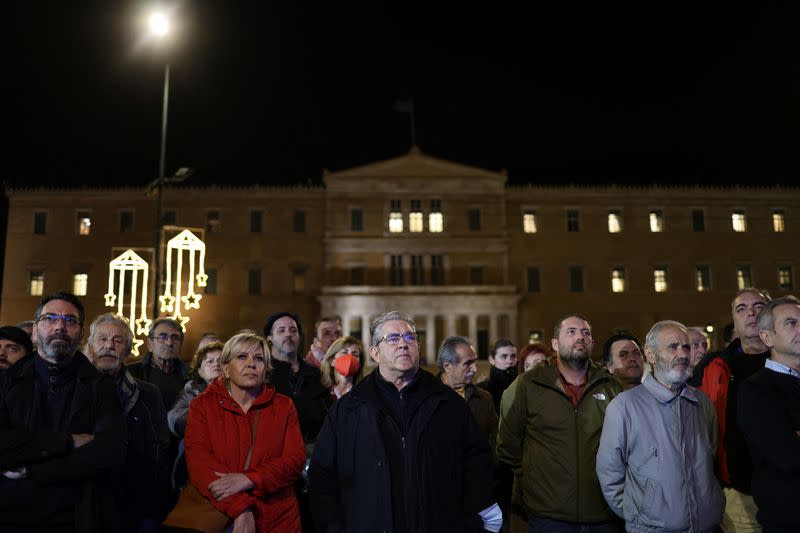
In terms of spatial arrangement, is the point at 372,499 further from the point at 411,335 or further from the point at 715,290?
the point at 715,290

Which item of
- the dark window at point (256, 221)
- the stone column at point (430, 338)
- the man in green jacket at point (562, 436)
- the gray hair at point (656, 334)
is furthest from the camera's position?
the dark window at point (256, 221)

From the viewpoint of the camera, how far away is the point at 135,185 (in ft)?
143

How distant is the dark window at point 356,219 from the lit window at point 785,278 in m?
27.8

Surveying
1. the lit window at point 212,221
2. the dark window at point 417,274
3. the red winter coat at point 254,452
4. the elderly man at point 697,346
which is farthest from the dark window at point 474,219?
the red winter coat at point 254,452

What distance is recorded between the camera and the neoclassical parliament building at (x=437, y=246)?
139 feet

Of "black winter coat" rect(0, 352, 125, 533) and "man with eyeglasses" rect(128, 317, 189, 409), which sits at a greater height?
"man with eyeglasses" rect(128, 317, 189, 409)

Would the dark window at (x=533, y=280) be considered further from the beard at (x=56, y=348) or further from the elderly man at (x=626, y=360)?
the beard at (x=56, y=348)

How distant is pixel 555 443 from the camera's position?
4.95m

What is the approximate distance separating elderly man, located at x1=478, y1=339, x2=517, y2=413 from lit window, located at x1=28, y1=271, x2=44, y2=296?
41.9 meters

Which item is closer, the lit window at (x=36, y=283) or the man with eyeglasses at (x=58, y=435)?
the man with eyeglasses at (x=58, y=435)

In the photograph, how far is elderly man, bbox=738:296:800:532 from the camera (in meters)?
3.79

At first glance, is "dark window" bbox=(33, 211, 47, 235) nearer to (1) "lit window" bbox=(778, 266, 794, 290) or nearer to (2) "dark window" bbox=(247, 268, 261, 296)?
(2) "dark window" bbox=(247, 268, 261, 296)

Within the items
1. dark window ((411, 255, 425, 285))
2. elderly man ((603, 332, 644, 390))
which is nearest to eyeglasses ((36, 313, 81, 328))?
A: elderly man ((603, 332, 644, 390))

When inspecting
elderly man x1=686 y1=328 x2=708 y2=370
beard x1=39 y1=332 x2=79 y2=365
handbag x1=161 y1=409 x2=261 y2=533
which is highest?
beard x1=39 y1=332 x2=79 y2=365
